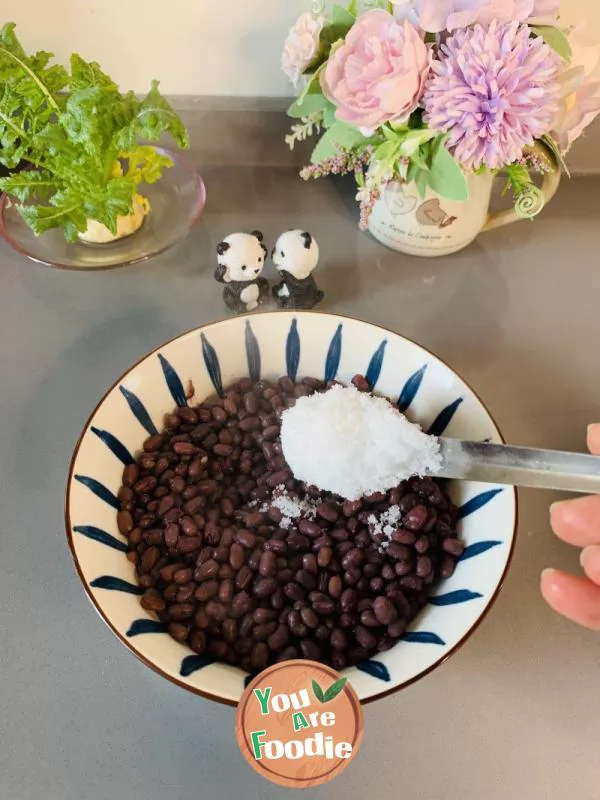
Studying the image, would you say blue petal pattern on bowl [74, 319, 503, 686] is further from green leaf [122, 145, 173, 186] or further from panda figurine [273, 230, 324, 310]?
green leaf [122, 145, 173, 186]

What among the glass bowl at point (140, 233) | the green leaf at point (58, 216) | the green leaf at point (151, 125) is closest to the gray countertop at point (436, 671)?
the glass bowl at point (140, 233)

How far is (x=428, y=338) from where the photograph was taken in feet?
3.24

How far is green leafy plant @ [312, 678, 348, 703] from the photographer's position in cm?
52

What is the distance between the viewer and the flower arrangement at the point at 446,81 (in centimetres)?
71

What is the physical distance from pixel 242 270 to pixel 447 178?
29cm

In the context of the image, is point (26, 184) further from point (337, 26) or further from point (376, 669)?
point (376, 669)

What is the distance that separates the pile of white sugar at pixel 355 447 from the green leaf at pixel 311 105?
1.28 feet

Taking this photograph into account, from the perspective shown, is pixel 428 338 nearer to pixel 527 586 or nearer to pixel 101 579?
pixel 527 586

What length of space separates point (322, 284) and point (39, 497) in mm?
520

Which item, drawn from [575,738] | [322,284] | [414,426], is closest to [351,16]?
[322,284]

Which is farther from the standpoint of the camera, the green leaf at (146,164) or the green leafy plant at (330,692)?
the green leaf at (146,164)

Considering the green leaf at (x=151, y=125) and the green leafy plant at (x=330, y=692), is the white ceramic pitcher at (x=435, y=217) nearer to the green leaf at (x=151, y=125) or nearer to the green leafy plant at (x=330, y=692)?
the green leaf at (x=151, y=125)

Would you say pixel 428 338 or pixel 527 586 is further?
pixel 428 338

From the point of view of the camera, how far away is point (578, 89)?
0.81m
